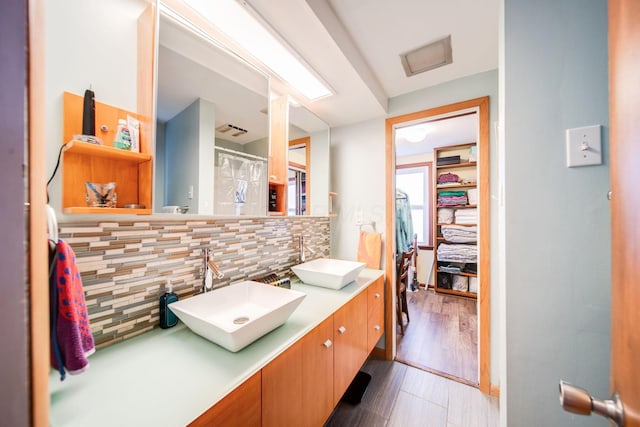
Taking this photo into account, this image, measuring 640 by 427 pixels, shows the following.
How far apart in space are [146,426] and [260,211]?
100 cm

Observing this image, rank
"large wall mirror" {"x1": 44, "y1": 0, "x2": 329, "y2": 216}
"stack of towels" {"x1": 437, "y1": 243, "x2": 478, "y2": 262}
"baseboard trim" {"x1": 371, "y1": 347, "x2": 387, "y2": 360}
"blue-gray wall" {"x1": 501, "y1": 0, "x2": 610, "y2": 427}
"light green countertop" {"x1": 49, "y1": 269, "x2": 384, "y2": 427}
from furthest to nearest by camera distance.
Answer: "stack of towels" {"x1": 437, "y1": 243, "x2": 478, "y2": 262}
"baseboard trim" {"x1": 371, "y1": 347, "x2": 387, "y2": 360}
"large wall mirror" {"x1": 44, "y1": 0, "x2": 329, "y2": 216}
"blue-gray wall" {"x1": 501, "y1": 0, "x2": 610, "y2": 427}
"light green countertop" {"x1": 49, "y1": 269, "x2": 384, "y2": 427}

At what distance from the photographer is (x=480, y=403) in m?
1.52

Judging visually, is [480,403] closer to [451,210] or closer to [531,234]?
[531,234]

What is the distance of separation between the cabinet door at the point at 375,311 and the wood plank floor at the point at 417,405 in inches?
12.1

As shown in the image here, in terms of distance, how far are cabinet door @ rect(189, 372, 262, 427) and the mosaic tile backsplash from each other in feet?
1.82

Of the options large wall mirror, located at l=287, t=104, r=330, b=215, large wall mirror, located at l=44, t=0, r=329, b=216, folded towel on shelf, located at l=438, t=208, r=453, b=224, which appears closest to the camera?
large wall mirror, located at l=44, t=0, r=329, b=216

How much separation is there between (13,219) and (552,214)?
1.19m

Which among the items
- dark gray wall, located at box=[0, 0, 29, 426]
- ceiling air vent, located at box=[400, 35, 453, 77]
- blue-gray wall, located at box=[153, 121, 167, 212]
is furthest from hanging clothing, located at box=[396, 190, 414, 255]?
dark gray wall, located at box=[0, 0, 29, 426]

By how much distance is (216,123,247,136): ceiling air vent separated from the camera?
3.82ft

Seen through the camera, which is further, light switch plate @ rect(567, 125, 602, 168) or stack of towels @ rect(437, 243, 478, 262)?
stack of towels @ rect(437, 243, 478, 262)

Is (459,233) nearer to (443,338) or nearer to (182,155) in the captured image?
(443,338)

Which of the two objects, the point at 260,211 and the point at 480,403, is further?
the point at 480,403

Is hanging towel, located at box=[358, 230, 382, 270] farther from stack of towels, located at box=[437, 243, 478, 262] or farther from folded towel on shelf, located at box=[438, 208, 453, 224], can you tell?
folded towel on shelf, located at box=[438, 208, 453, 224]

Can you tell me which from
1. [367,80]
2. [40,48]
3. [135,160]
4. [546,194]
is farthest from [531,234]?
[135,160]
